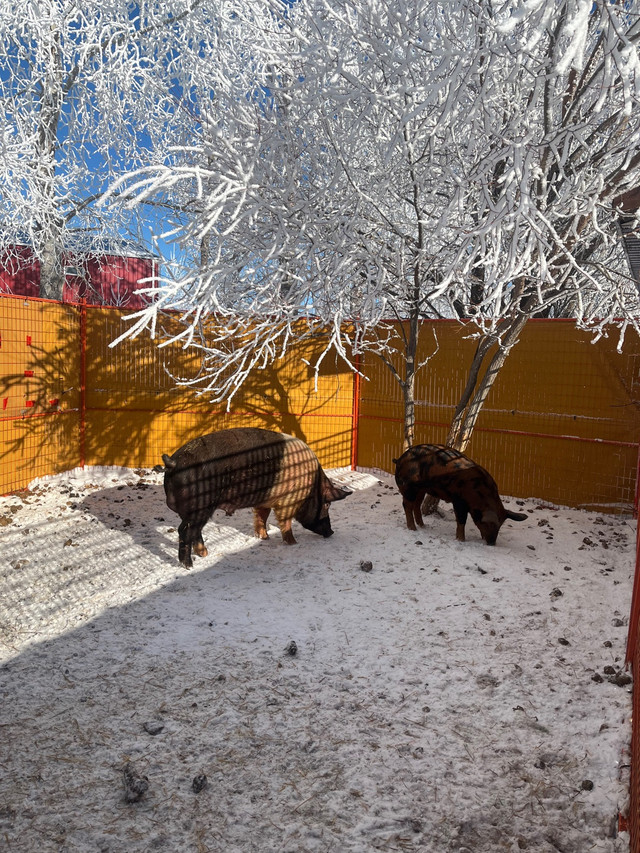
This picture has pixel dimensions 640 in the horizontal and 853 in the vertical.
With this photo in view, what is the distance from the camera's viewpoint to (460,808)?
2.69 meters

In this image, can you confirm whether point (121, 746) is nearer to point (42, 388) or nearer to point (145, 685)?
point (145, 685)

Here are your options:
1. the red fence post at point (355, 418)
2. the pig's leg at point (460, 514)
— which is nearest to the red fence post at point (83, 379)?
the red fence post at point (355, 418)

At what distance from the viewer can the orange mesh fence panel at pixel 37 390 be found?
25.5ft

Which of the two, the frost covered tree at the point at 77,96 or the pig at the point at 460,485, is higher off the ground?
the frost covered tree at the point at 77,96

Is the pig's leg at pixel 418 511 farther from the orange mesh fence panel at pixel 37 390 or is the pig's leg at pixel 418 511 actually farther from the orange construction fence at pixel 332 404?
the orange mesh fence panel at pixel 37 390

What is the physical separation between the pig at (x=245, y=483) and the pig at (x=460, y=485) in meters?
0.88

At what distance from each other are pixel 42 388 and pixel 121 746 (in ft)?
21.2

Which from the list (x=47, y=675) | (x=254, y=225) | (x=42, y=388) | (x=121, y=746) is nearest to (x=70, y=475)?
(x=42, y=388)

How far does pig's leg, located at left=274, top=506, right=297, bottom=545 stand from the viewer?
647 centimetres

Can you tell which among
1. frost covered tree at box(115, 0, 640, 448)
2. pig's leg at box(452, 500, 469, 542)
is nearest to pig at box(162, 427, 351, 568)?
frost covered tree at box(115, 0, 640, 448)

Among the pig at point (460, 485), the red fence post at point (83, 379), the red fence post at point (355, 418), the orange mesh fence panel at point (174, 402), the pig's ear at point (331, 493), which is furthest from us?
the red fence post at point (355, 418)

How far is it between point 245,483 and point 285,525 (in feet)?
2.77

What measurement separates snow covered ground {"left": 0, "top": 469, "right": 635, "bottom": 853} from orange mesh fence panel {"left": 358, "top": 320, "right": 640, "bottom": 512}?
162cm

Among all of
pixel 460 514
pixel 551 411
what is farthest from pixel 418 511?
pixel 551 411
